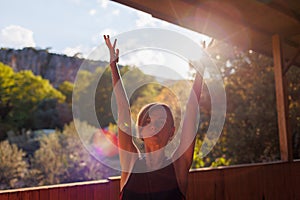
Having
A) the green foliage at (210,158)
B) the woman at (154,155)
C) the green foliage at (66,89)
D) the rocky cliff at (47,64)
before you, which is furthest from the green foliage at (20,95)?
the woman at (154,155)

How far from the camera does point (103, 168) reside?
41.4ft

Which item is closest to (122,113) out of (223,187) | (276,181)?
(223,187)

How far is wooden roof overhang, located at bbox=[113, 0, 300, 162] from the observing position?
9.09 ft

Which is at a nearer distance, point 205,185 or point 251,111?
point 205,185

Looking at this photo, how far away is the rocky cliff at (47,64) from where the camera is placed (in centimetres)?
2176

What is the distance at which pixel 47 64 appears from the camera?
23109 mm

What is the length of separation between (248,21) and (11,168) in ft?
36.4

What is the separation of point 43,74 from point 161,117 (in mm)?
23204

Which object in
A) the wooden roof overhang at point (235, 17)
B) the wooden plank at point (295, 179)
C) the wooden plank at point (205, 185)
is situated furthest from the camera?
the wooden plank at point (295, 179)

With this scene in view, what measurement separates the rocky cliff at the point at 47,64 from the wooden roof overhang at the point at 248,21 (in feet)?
62.4

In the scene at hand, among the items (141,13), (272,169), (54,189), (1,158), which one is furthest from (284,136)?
(1,158)

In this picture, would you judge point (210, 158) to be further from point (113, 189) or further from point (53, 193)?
point (53, 193)

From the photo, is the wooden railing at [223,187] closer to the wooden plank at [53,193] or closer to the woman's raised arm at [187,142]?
the wooden plank at [53,193]

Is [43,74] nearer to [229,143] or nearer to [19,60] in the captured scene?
[19,60]
